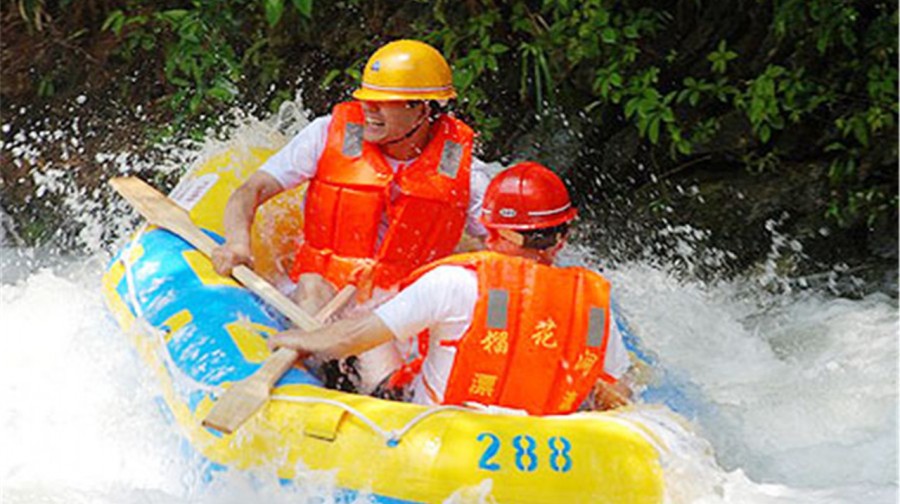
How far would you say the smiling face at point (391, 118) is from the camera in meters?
4.32

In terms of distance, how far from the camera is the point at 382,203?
14.5ft

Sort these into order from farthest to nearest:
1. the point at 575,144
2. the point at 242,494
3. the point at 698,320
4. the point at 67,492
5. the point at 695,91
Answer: the point at 575,144 → the point at 695,91 → the point at 698,320 → the point at 67,492 → the point at 242,494

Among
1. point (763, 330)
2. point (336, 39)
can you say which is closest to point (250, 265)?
point (763, 330)

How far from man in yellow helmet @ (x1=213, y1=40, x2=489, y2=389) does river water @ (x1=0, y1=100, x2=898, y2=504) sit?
1.95ft

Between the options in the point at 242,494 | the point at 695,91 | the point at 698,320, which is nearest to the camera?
the point at 242,494

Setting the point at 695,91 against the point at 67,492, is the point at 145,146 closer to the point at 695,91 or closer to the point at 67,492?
the point at 695,91

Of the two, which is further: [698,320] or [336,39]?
[336,39]

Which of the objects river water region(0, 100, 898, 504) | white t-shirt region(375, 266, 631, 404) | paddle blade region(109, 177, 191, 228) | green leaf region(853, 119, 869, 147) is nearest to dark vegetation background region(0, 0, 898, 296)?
green leaf region(853, 119, 869, 147)

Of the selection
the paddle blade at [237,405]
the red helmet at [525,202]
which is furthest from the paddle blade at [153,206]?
the red helmet at [525,202]

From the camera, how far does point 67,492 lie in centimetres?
385

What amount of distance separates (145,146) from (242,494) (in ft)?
11.9

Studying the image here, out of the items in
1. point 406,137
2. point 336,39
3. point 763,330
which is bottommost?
point 763,330

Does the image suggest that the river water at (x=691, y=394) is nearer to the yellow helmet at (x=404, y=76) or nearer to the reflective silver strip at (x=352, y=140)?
the reflective silver strip at (x=352, y=140)

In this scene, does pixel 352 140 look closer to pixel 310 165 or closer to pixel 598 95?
pixel 310 165
